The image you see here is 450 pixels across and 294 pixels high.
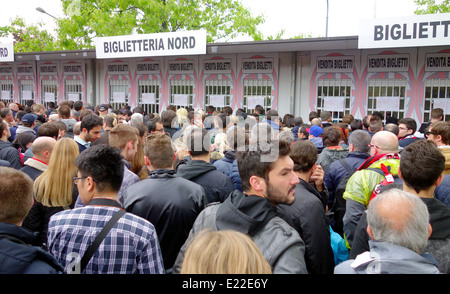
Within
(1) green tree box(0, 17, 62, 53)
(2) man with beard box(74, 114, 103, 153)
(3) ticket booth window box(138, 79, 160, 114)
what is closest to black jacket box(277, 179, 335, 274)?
(2) man with beard box(74, 114, 103, 153)

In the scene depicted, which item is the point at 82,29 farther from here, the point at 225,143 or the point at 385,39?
the point at 225,143

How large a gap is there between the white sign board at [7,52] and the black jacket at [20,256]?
18.3m

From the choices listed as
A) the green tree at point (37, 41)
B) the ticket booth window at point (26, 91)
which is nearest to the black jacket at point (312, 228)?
the ticket booth window at point (26, 91)

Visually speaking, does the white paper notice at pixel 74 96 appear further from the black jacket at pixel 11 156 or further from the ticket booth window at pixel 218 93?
the black jacket at pixel 11 156

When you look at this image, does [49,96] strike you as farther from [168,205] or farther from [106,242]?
[106,242]

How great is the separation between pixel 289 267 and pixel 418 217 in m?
0.88

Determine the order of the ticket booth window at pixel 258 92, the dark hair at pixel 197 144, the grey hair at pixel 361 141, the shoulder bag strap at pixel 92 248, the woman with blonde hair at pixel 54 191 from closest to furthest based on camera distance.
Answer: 1. the shoulder bag strap at pixel 92 248
2. the woman with blonde hair at pixel 54 191
3. the dark hair at pixel 197 144
4. the grey hair at pixel 361 141
5. the ticket booth window at pixel 258 92

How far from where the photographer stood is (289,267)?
2.27 m

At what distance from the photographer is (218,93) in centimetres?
1520

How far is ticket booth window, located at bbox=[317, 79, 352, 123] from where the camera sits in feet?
42.0

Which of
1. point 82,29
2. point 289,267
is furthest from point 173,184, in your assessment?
point 82,29

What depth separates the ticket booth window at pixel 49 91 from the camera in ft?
64.6

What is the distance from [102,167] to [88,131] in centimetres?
339

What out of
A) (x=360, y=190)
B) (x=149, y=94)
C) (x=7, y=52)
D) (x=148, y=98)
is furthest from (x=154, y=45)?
(x=360, y=190)
